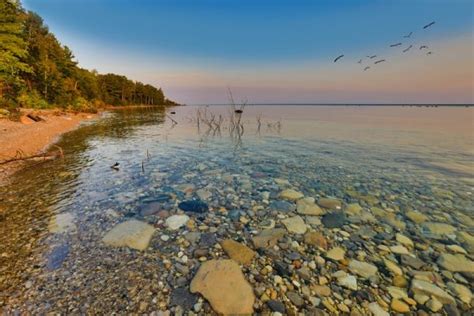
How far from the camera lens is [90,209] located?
5.97 metres

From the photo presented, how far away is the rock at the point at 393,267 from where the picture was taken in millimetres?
3775

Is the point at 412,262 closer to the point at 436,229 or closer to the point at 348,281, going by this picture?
the point at 348,281

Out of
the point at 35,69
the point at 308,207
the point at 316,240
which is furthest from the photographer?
the point at 35,69

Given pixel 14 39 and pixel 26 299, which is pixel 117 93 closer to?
pixel 14 39

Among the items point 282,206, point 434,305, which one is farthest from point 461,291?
point 282,206

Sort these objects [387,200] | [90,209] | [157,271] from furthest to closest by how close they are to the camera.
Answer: [387,200]
[90,209]
[157,271]

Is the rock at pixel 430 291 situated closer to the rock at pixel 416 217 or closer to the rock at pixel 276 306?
the rock at pixel 276 306

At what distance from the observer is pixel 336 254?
4246mm

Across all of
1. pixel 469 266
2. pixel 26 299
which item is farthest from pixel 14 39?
pixel 469 266

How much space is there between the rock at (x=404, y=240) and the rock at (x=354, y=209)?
3.67ft

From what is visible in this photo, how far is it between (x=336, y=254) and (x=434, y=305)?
141 centimetres

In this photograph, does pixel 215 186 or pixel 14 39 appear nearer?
pixel 215 186

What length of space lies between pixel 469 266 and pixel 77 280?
251 inches

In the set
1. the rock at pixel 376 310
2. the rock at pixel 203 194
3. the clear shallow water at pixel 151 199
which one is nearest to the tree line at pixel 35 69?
the clear shallow water at pixel 151 199
